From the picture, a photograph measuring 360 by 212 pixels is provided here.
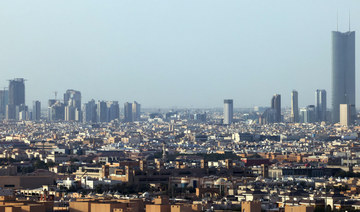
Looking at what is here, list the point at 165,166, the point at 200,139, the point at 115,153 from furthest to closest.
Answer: the point at 200,139 → the point at 115,153 → the point at 165,166

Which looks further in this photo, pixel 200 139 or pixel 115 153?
pixel 200 139

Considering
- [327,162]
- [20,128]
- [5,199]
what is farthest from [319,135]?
→ [5,199]

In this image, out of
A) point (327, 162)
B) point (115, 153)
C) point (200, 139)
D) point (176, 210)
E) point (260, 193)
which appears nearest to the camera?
point (176, 210)

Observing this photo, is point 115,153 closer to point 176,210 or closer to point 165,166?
point 165,166

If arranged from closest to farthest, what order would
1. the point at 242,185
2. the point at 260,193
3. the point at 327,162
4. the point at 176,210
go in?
the point at 176,210 → the point at 260,193 → the point at 242,185 → the point at 327,162

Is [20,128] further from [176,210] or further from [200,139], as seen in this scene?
[176,210]

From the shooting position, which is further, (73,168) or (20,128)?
(20,128)

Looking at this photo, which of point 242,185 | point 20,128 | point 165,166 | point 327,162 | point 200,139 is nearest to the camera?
point 242,185

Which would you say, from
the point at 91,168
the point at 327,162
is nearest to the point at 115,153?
the point at 327,162
